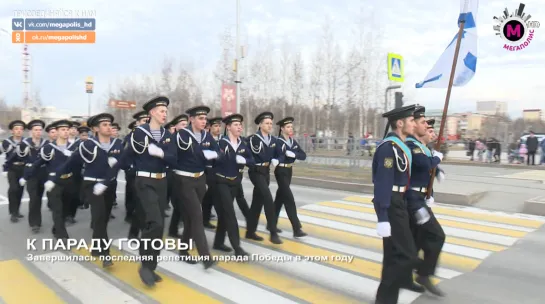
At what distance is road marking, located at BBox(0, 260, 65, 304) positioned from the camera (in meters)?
4.42

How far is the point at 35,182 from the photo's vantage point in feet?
24.6

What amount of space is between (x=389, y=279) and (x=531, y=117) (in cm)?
5286

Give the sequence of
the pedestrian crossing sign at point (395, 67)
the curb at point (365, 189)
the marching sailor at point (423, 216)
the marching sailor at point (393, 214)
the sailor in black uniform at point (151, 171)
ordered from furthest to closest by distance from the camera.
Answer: the pedestrian crossing sign at point (395, 67) → the curb at point (365, 189) → the sailor in black uniform at point (151, 171) → the marching sailor at point (423, 216) → the marching sailor at point (393, 214)

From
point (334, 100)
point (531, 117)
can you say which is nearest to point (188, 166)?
point (334, 100)

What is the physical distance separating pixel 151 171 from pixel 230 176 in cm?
126

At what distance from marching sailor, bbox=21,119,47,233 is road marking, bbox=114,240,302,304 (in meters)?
3.27

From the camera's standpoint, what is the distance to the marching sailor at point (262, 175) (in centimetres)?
647

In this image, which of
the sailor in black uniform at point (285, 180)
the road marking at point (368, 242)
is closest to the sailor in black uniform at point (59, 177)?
the sailor in black uniform at point (285, 180)

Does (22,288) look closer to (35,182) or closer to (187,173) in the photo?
(187,173)

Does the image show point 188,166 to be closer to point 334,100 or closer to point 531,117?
point 334,100

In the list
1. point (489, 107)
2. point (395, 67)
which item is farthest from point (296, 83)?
point (489, 107)

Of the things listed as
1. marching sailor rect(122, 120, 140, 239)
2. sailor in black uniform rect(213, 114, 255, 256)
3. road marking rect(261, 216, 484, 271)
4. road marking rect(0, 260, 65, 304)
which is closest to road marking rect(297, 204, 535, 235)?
road marking rect(261, 216, 484, 271)

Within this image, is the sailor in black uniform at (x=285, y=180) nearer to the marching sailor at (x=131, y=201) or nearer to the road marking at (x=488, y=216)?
the marching sailor at (x=131, y=201)

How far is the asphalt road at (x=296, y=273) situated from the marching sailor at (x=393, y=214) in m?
0.58
